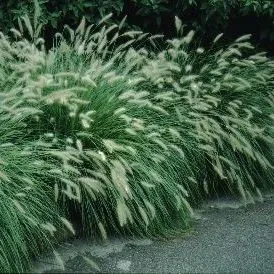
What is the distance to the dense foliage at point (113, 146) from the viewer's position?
3.78 meters

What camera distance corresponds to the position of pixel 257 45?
6.64 m

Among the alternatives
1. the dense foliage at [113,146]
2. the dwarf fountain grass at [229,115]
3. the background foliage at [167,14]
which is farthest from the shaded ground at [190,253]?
the background foliage at [167,14]

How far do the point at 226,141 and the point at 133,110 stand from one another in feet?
2.89

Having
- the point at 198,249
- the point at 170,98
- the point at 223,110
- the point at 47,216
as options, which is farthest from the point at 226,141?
the point at 47,216

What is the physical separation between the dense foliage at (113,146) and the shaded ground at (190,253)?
12cm

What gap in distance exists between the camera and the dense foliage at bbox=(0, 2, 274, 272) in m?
3.78

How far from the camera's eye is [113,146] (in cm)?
400

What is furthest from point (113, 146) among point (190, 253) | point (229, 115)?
point (229, 115)

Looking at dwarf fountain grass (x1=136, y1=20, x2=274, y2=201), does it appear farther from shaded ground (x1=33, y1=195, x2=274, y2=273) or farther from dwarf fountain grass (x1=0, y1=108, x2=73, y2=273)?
dwarf fountain grass (x1=0, y1=108, x2=73, y2=273)

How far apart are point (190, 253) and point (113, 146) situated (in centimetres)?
91

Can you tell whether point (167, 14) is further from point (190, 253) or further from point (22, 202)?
point (22, 202)

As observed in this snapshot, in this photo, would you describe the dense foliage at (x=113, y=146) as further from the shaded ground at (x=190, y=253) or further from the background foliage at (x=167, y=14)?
the background foliage at (x=167, y=14)

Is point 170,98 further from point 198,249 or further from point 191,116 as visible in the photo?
point 198,249

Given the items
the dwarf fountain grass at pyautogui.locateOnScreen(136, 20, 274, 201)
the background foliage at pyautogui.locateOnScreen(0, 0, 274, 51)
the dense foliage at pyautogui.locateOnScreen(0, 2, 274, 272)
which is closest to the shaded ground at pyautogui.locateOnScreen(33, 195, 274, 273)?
the dense foliage at pyautogui.locateOnScreen(0, 2, 274, 272)
